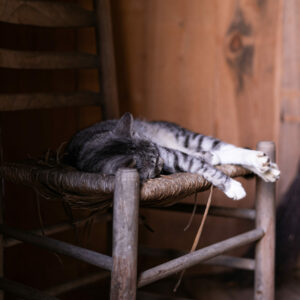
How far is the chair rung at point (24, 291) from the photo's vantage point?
918 millimetres

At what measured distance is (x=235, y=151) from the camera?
1081 mm

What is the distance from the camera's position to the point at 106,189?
0.80 m

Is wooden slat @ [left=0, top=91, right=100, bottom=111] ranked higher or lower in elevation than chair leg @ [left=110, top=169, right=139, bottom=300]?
higher

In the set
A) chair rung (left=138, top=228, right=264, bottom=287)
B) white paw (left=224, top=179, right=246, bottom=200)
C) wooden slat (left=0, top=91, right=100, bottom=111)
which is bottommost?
chair rung (left=138, top=228, right=264, bottom=287)

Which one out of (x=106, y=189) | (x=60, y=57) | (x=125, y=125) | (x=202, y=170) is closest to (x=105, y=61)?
(x=60, y=57)

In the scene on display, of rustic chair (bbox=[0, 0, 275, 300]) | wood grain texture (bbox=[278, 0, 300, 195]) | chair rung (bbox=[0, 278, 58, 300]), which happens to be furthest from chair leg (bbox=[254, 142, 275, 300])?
chair rung (bbox=[0, 278, 58, 300])

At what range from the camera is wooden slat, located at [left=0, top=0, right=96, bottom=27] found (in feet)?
3.57

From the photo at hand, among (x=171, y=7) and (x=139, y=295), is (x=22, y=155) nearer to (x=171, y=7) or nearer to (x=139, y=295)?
(x=139, y=295)

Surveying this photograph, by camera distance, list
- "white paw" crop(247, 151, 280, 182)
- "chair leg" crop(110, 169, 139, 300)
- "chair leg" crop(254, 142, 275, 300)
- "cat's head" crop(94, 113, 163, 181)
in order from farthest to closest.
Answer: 1. "chair leg" crop(254, 142, 275, 300)
2. "white paw" crop(247, 151, 280, 182)
3. "cat's head" crop(94, 113, 163, 181)
4. "chair leg" crop(110, 169, 139, 300)

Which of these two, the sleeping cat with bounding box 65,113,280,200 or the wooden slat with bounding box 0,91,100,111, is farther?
the wooden slat with bounding box 0,91,100,111

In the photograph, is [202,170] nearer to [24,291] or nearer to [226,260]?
[226,260]

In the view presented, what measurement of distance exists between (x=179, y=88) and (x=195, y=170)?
586mm

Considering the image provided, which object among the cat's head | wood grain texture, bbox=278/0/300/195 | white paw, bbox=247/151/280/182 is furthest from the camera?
wood grain texture, bbox=278/0/300/195

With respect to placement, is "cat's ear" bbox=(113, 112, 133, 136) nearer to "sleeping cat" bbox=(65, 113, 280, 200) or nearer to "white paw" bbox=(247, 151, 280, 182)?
"sleeping cat" bbox=(65, 113, 280, 200)
